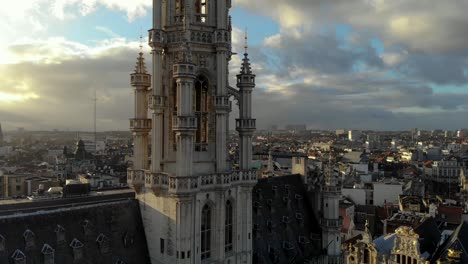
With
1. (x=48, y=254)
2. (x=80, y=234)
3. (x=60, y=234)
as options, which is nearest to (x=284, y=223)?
(x=80, y=234)

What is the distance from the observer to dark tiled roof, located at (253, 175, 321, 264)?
54469mm

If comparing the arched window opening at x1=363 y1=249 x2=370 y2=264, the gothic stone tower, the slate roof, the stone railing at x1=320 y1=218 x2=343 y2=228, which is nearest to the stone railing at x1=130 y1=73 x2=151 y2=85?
the gothic stone tower

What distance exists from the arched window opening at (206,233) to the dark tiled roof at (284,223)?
1161cm

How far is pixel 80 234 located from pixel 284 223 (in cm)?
2907

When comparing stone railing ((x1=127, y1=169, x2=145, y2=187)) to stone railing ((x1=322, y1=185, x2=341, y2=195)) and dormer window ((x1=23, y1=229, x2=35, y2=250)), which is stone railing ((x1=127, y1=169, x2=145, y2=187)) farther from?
stone railing ((x1=322, y1=185, x2=341, y2=195))

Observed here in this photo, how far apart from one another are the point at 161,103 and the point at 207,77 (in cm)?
524

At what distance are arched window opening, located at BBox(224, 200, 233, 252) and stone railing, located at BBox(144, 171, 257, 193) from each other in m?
2.65

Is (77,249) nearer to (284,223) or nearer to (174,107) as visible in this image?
(174,107)

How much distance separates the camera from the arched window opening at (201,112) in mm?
42812

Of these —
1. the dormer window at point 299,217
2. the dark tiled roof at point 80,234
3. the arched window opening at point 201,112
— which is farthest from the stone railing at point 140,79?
the dormer window at point 299,217

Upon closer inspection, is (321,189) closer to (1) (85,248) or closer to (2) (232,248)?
(2) (232,248)

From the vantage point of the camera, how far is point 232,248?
145 feet

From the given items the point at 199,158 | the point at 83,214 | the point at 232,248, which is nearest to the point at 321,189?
the point at 232,248

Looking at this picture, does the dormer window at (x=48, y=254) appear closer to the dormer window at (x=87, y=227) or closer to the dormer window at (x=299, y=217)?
the dormer window at (x=87, y=227)
